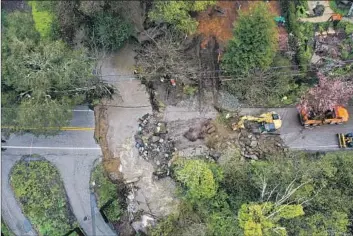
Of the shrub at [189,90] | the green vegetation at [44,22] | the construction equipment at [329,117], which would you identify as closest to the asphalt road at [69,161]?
the green vegetation at [44,22]

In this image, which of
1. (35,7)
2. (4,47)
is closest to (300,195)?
(4,47)

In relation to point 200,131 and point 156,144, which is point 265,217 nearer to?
point 200,131

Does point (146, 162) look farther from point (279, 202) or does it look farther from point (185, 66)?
point (279, 202)

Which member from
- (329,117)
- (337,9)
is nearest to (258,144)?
(329,117)

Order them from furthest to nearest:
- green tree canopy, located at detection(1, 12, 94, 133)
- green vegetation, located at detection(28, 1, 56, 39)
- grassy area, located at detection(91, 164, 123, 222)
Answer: green vegetation, located at detection(28, 1, 56, 39) → grassy area, located at detection(91, 164, 123, 222) → green tree canopy, located at detection(1, 12, 94, 133)

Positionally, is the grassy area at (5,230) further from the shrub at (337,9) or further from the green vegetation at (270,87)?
the shrub at (337,9)

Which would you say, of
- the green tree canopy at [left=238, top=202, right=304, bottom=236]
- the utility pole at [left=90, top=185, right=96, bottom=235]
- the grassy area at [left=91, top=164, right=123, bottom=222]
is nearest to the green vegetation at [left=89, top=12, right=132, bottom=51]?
the grassy area at [left=91, top=164, right=123, bottom=222]

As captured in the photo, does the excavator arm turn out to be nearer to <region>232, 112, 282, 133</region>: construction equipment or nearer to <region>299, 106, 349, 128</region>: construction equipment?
<region>232, 112, 282, 133</region>: construction equipment
